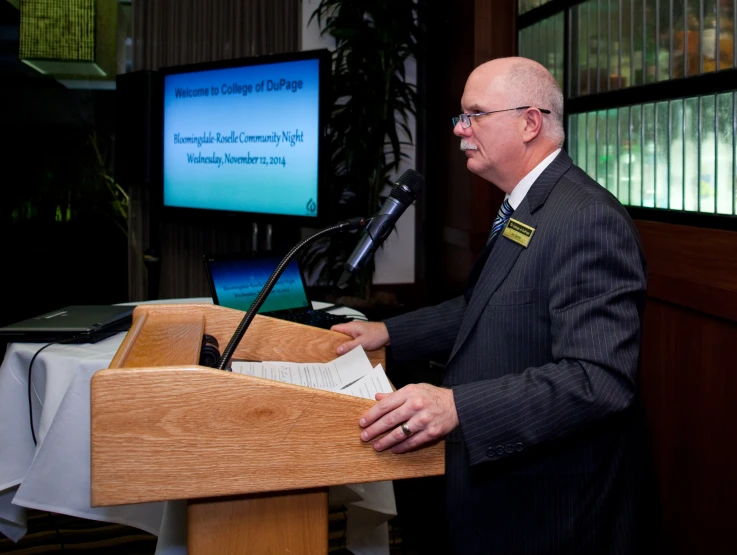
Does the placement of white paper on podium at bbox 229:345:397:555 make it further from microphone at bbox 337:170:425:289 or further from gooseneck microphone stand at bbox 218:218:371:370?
microphone at bbox 337:170:425:289

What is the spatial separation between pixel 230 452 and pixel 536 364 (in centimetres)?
59

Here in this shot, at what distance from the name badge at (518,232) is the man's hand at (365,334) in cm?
36

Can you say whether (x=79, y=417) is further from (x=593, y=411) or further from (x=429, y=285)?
(x=429, y=285)

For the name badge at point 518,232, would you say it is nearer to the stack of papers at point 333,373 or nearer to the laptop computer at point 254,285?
the stack of papers at point 333,373

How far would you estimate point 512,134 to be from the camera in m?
1.43

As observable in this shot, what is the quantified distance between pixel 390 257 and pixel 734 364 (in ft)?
10.3

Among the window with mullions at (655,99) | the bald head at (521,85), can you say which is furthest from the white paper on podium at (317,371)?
the window with mullions at (655,99)

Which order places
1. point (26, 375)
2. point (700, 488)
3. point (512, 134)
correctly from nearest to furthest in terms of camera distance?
point (512, 134), point (26, 375), point (700, 488)

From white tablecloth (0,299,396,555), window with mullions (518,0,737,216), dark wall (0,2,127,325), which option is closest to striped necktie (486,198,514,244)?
white tablecloth (0,299,396,555)

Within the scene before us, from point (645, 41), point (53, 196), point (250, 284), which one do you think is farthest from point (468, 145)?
point (53, 196)

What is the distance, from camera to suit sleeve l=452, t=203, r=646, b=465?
112 centimetres

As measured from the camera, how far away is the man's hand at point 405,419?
3.24 ft

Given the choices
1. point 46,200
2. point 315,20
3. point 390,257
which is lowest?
point 390,257

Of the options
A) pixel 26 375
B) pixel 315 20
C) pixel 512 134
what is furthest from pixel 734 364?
pixel 315 20
